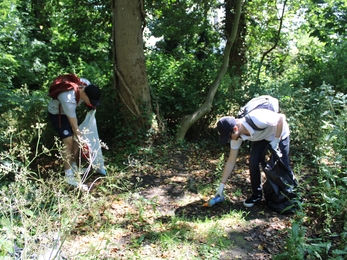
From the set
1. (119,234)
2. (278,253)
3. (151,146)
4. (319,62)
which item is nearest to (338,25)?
(319,62)

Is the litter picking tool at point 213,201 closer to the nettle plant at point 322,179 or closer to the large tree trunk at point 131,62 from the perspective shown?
the nettle plant at point 322,179

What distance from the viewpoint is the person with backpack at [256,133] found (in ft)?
10.8

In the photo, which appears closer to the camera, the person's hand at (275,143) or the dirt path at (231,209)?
the dirt path at (231,209)

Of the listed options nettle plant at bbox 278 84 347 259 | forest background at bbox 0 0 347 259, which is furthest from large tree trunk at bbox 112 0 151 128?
nettle plant at bbox 278 84 347 259

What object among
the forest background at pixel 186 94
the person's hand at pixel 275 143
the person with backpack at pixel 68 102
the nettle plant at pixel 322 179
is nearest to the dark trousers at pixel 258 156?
the person's hand at pixel 275 143

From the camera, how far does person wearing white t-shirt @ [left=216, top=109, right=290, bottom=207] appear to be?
3.30 metres

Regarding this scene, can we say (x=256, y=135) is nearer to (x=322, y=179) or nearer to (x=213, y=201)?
(x=213, y=201)

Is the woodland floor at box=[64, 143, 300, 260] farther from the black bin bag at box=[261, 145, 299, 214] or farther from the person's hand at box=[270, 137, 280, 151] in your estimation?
the person's hand at box=[270, 137, 280, 151]

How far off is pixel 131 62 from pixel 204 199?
278 centimetres

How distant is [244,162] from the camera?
17.6 feet

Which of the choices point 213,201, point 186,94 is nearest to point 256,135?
point 213,201

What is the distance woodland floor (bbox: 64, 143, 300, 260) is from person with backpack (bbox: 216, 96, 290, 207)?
305mm

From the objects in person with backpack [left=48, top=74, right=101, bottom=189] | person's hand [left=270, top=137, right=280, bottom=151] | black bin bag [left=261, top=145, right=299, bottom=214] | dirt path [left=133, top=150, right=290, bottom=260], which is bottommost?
dirt path [left=133, top=150, right=290, bottom=260]

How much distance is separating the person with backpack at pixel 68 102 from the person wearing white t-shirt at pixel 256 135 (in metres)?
1.86
